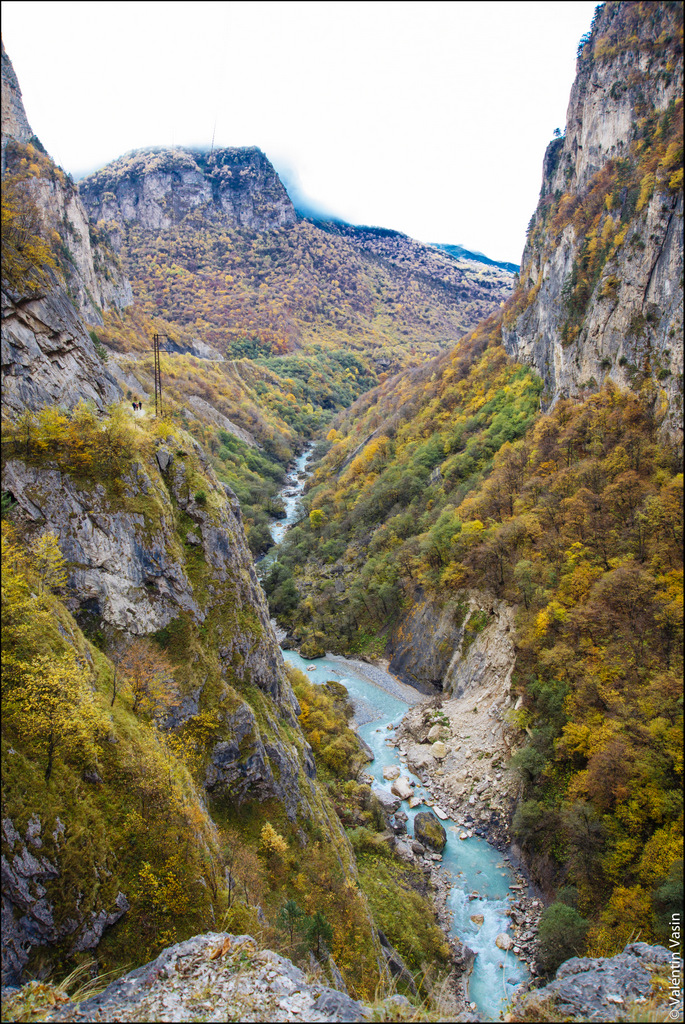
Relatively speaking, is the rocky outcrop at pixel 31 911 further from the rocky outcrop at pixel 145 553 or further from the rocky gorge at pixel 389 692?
the rocky outcrop at pixel 145 553

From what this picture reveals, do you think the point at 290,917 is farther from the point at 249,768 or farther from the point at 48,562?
the point at 48,562

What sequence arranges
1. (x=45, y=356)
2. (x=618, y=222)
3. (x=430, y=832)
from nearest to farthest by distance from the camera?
(x=45, y=356) < (x=430, y=832) < (x=618, y=222)

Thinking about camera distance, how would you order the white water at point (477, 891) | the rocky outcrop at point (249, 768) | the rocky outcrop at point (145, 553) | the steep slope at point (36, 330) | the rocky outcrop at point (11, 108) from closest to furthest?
the steep slope at point (36, 330)
the rocky outcrop at point (145, 553)
the rocky outcrop at point (249, 768)
the white water at point (477, 891)
the rocky outcrop at point (11, 108)

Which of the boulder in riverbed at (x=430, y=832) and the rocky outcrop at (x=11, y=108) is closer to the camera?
the boulder in riverbed at (x=430, y=832)

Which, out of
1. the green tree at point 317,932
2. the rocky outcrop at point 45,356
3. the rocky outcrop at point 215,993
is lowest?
the green tree at point 317,932

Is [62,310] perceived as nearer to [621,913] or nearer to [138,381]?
[621,913]

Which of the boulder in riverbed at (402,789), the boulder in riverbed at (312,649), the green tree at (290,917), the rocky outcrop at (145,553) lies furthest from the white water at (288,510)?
the green tree at (290,917)

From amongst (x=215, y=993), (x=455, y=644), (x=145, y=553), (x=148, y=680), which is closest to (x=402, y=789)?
(x=455, y=644)

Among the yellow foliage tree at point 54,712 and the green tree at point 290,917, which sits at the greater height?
the yellow foliage tree at point 54,712
